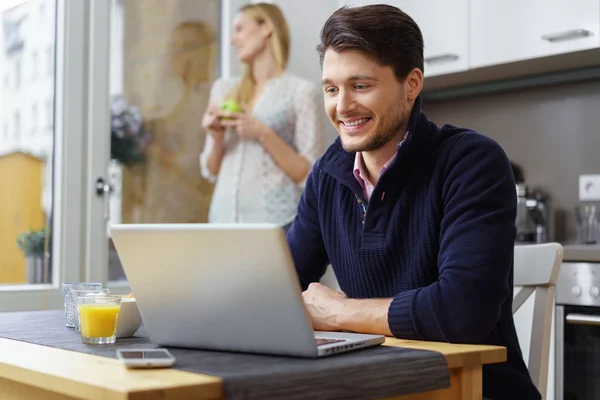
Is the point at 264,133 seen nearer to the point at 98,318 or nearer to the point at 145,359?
the point at 98,318

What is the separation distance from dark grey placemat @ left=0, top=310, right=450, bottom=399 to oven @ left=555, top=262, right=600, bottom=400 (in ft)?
5.11

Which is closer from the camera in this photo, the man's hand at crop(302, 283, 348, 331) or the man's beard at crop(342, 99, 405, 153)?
the man's hand at crop(302, 283, 348, 331)

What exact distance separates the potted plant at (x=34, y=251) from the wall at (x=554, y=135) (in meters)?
1.82

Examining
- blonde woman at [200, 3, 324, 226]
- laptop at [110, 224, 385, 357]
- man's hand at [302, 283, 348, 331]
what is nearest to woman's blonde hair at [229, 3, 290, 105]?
blonde woman at [200, 3, 324, 226]

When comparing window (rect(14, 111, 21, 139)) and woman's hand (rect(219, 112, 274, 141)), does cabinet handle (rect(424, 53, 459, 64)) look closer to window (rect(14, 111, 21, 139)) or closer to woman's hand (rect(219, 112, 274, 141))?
woman's hand (rect(219, 112, 274, 141))

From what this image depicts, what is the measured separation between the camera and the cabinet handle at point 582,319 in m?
2.42

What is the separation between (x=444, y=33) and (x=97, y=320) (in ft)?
7.35

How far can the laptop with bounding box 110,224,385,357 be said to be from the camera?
965 mm

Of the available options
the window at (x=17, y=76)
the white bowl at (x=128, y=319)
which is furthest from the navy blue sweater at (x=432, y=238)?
the window at (x=17, y=76)

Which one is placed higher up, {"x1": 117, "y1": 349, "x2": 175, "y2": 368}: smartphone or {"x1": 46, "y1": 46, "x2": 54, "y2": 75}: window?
{"x1": 46, "y1": 46, "x2": 54, "y2": 75}: window

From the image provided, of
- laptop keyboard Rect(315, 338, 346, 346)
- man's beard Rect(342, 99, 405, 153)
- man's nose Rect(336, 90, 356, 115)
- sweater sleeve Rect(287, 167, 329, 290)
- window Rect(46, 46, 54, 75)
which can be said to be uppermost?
window Rect(46, 46, 54, 75)

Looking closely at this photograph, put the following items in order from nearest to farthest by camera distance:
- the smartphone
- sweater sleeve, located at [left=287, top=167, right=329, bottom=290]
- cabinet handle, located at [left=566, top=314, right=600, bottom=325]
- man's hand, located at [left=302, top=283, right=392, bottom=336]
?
the smartphone, man's hand, located at [left=302, top=283, right=392, bottom=336], sweater sleeve, located at [left=287, top=167, right=329, bottom=290], cabinet handle, located at [left=566, top=314, right=600, bottom=325]

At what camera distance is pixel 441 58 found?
3.06 metres

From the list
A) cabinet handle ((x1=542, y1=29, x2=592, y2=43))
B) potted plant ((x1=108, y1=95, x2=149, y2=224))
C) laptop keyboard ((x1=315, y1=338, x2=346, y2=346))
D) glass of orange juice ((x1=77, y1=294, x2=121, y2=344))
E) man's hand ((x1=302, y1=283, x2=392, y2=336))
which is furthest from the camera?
potted plant ((x1=108, y1=95, x2=149, y2=224))
